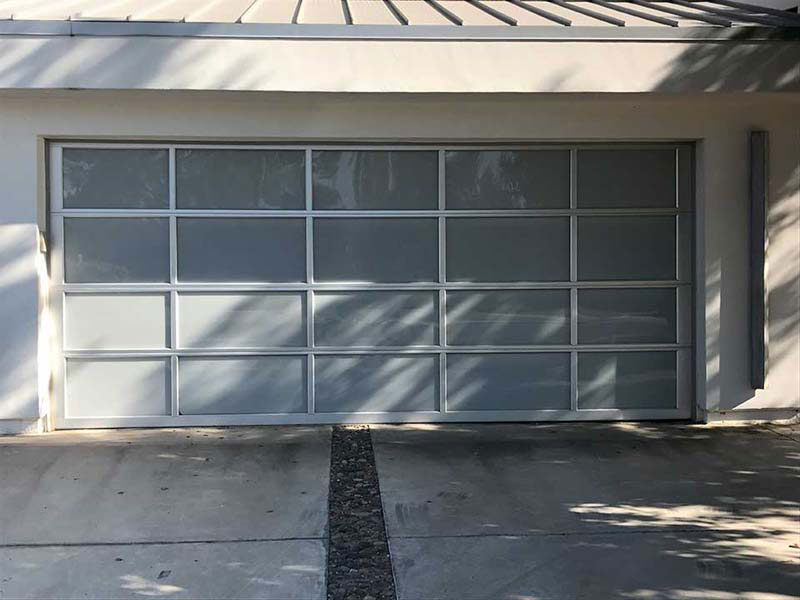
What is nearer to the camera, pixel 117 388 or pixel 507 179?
pixel 117 388

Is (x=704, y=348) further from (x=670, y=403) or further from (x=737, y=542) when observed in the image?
(x=737, y=542)

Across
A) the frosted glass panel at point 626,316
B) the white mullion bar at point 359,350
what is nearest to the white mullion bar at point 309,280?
the white mullion bar at point 359,350

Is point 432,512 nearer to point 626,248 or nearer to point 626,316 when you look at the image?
point 626,316

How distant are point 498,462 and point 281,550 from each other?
7.30ft

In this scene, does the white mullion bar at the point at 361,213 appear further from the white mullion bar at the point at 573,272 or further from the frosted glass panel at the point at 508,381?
the frosted glass panel at the point at 508,381

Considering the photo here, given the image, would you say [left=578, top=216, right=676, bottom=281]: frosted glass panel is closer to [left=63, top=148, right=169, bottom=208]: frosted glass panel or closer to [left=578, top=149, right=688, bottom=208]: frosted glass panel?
[left=578, top=149, right=688, bottom=208]: frosted glass panel

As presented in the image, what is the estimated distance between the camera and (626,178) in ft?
24.5

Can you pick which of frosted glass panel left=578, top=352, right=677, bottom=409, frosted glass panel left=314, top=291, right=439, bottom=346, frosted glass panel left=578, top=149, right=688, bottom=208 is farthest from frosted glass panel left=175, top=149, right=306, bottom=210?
frosted glass panel left=578, top=352, right=677, bottom=409

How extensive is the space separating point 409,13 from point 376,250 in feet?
6.94

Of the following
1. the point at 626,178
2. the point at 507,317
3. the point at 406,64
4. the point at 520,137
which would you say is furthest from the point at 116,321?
the point at 626,178

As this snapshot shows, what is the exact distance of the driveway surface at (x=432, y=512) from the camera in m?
4.11

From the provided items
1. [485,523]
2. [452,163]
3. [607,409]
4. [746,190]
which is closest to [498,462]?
[485,523]

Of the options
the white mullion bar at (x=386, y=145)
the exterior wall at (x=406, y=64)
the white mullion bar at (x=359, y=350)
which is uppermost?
the exterior wall at (x=406, y=64)

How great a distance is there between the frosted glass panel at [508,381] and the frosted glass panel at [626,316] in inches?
16.1
